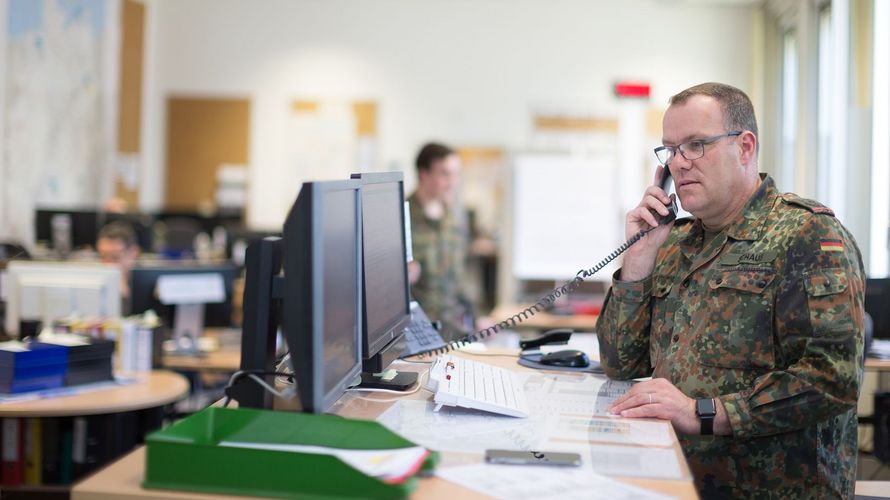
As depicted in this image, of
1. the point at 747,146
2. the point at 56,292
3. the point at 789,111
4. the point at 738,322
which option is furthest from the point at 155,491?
the point at 789,111

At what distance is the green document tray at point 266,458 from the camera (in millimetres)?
1183

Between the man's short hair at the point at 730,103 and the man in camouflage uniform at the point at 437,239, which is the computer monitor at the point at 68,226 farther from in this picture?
the man's short hair at the point at 730,103

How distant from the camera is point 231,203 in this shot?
8.86 metres

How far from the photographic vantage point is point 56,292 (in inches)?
134

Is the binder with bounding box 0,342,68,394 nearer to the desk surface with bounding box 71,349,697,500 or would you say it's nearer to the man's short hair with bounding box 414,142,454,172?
the desk surface with bounding box 71,349,697,500

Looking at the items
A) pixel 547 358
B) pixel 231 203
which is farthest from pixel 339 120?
pixel 547 358

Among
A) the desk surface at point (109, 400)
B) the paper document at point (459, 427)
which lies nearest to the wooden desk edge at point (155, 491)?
the paper document at point (459, 427)

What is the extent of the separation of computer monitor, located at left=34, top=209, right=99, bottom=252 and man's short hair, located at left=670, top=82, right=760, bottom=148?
559 centimetres

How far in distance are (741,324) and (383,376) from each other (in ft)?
2.55

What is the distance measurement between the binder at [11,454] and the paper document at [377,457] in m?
2.11

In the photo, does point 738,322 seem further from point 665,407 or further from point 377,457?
point 377,457

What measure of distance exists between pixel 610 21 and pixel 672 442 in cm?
755

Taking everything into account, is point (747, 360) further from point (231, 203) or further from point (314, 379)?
point (231, 203)

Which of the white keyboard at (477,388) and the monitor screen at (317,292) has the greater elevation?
the monitor screen at (317,292)
